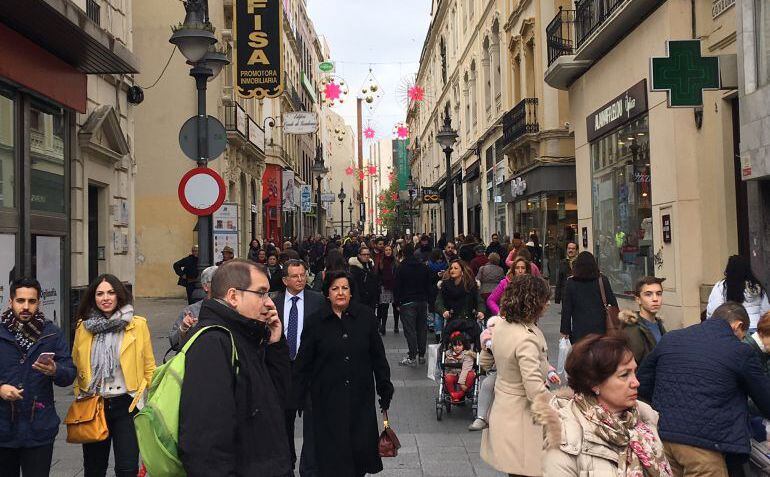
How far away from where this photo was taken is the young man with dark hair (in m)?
5.45

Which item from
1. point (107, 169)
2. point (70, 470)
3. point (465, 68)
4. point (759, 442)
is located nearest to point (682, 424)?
point (759, 442)

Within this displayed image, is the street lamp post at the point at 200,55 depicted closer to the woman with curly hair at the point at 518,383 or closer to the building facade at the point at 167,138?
the woman with curly hair at the point at 518,383

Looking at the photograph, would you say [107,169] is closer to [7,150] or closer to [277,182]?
[7,150]

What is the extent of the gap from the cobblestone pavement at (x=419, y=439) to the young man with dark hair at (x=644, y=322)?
1.78 metres

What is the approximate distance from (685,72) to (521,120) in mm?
12353

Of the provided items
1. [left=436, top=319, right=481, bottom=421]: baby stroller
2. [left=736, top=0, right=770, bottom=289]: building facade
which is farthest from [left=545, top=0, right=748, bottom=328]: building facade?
[left=436, top=319, right=481, bottom=421]: baby stroller

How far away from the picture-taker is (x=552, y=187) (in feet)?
68.2

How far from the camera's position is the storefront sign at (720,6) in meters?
10.6

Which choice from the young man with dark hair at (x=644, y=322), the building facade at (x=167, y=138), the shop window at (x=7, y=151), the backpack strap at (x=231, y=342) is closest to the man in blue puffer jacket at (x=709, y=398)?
the young man with dark hair at (x=644, y=322)

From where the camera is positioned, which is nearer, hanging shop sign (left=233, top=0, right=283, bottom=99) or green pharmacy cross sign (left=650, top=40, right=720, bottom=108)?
green pharmacy cross sign (left=650, top=40, right=720, bottom=108)

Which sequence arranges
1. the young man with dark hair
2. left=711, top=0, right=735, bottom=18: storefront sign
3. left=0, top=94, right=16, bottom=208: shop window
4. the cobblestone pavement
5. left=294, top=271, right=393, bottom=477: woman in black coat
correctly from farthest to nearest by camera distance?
left=711, top=0, right=735, bottom=18: storefront sign
left=0, top=94, right=16, bottom=208: shop window
the cobblestone pavement
the young man with dark hair
left=294, top=271, right=393, bottom=477: woman in black coat

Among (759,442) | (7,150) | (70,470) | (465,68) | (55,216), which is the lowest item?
(70,470)

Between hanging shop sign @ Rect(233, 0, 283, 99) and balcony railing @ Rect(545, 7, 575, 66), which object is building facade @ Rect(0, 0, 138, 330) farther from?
balcony railing @ Rect(545, 7, 575, 66)

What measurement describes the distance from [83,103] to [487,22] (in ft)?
66.6
